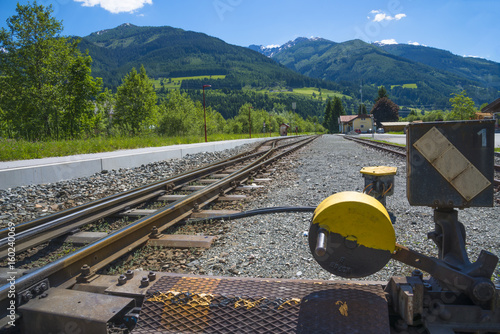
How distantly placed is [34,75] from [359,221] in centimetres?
2541

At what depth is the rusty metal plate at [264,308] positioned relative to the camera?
1607 mm

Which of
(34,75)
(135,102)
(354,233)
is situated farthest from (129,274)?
(135,102)

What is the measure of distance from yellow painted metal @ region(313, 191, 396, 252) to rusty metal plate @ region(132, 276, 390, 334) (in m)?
0.34

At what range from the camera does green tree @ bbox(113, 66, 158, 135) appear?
52.8 metres

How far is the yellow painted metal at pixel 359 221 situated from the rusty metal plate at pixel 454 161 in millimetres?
394

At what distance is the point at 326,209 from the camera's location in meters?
1.71

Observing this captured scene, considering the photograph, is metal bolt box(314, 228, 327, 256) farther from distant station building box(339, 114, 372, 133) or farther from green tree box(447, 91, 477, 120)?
distant station building box(339, 114, 372, 133)

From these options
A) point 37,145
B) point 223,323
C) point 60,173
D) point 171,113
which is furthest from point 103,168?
point 171,113

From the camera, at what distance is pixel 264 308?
1.73m

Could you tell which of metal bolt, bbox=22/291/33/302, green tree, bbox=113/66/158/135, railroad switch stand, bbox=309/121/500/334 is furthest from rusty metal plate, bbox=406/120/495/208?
green tree, bbox=113/66/158/135

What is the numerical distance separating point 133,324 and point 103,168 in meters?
8.00

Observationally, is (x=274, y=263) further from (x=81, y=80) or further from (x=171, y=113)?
(x=171, y=113)

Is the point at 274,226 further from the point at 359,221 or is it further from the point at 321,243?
the point at 321,243

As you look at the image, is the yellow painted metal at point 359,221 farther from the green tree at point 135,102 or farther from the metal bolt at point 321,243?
the green tree at point 135,102
